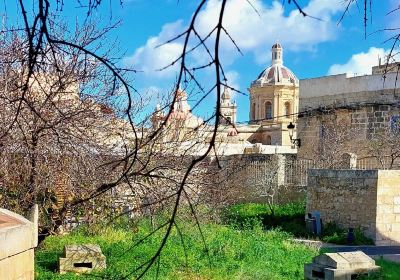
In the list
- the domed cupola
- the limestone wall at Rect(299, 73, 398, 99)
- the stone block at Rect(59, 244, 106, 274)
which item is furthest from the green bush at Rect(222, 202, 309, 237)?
the domed cupola

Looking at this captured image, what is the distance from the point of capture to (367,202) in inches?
603

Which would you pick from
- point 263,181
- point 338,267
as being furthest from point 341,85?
point 338,267

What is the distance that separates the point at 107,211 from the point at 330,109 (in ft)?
43.0

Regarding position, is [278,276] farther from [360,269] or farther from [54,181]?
[54,181]

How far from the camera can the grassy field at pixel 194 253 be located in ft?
30.9

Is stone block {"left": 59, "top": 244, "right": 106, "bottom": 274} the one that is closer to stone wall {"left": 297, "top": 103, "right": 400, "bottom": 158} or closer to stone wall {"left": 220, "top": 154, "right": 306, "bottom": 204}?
stone wall {"left": 220, "top": 154, "right": 306, "bottom": 204}

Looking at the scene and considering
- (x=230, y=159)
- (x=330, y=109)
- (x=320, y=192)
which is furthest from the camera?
(x=330, y=109)

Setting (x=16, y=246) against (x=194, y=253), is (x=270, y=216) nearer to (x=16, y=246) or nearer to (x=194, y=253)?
(x=194, y=253)

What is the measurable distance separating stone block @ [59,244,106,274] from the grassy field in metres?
0.20

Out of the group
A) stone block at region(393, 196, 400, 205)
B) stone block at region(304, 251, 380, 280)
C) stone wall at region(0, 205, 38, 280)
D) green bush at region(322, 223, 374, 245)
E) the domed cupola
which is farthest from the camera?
the domed cupola

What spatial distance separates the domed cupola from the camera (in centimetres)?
5397

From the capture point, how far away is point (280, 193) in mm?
22000

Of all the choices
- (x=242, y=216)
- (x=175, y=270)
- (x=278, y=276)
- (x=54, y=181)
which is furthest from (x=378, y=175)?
(x=54, y=181)

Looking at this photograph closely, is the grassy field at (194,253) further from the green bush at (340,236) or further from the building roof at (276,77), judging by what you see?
the building roof at (276,77)
